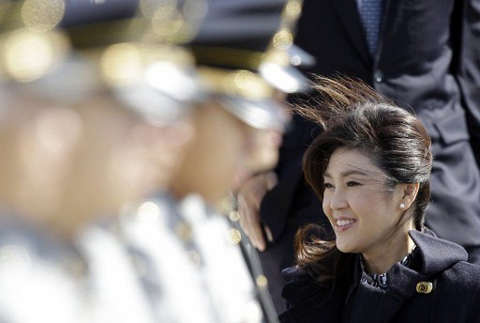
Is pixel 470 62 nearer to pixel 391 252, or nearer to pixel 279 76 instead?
pixel 391 252

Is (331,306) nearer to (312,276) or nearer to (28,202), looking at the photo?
(312,276)

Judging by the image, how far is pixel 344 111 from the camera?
3.10 m

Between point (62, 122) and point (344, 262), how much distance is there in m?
1.86

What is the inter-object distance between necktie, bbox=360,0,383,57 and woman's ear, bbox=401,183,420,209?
54 cm

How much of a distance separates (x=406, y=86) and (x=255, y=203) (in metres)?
0.58

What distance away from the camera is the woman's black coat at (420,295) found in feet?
9.31

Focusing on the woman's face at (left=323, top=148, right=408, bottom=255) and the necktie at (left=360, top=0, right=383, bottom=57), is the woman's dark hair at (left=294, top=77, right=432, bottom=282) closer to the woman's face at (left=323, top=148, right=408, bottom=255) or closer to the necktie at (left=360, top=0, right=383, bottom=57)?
the woman's face at (left=323, top=148, right=408, bottom=255)

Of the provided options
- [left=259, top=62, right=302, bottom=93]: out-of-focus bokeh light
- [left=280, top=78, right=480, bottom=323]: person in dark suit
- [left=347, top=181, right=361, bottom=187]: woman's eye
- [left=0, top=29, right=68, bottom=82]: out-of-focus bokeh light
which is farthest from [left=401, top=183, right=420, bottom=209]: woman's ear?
[left=0, top=29, right=68, bottom=82]: out-of-focus bokeh light

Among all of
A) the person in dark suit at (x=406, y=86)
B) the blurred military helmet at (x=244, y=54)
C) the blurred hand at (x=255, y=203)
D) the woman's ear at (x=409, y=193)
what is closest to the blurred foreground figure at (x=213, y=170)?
the blurred military helmet at (x=244, y=54)

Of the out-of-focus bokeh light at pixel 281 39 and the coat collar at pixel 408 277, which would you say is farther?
the coat collar at pixel 408 277

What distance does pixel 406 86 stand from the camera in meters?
3.33

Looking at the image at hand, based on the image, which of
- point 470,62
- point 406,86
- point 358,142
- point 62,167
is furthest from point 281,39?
point 470,62

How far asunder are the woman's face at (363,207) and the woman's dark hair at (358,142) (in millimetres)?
25

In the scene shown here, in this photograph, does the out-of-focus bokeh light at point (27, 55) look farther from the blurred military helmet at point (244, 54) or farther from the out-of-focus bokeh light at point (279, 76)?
the out-of-focus bokeh light at point (279, 76)
